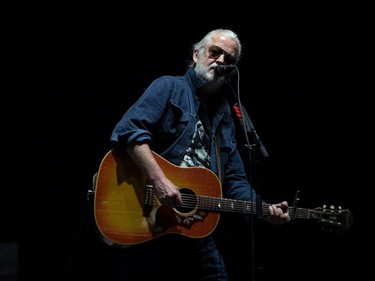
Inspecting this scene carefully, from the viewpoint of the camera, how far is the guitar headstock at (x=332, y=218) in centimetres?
271

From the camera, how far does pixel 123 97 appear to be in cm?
340

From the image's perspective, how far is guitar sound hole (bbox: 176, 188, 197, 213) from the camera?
2.27 metres

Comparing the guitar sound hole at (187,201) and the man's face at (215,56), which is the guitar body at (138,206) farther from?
the man's face at (215,56)

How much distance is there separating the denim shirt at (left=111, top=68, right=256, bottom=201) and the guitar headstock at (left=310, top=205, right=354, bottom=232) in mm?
447

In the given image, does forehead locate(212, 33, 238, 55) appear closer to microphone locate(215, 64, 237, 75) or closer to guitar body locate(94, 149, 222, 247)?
microphone locate(215, 64, 237, 75)

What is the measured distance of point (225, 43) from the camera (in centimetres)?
263

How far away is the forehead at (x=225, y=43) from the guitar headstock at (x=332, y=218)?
101 centimetres

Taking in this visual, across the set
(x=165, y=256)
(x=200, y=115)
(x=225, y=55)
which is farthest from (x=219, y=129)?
(x=165, y=256)

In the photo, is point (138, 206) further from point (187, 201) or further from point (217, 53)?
point (217, 53)

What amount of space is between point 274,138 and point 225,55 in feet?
3.93

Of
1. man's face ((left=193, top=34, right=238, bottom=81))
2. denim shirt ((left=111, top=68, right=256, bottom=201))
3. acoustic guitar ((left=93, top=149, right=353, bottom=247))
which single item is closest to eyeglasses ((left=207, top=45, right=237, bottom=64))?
man's face ((left=193, top=34, right=238, bottom=81))

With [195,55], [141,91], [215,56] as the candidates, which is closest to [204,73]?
[215,56]

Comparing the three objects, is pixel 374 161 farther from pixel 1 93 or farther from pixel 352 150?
pixel 1 93

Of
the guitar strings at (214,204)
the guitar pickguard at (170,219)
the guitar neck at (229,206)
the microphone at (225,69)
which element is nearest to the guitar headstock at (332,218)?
the guitar neck at (229,206)
